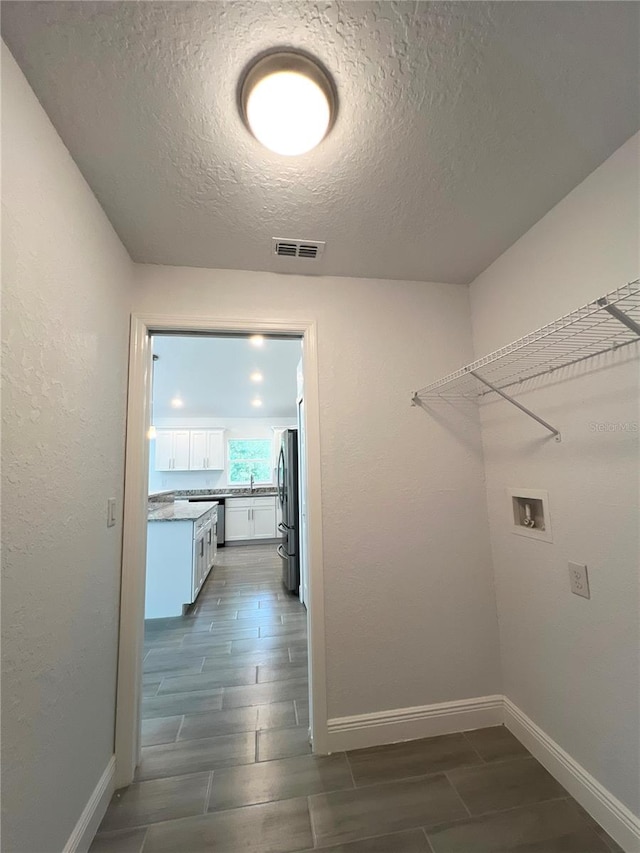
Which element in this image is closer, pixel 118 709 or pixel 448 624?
pixel 118 709

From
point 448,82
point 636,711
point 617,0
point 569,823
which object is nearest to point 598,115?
point 617,0

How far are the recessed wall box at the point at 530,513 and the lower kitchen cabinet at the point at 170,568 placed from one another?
288 cm

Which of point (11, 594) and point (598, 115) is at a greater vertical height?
point (598, 115)

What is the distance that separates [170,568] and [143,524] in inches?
77.4

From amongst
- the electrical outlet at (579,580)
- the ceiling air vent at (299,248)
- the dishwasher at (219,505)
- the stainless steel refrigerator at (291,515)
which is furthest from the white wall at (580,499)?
the dishwasher at (219,505)

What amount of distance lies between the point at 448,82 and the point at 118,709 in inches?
104

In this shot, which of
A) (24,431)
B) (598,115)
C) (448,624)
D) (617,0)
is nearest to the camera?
(617,0)

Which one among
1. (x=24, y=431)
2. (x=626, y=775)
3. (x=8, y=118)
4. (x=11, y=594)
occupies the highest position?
(x=8, y=118)

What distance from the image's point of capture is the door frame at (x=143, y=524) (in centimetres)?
153

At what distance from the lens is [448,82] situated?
0.97 metres

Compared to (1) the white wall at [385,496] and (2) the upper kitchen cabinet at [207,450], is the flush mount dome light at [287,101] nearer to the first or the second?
(1) the white wall at [385,496]

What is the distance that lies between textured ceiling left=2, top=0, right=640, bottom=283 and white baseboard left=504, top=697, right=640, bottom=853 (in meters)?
2.32

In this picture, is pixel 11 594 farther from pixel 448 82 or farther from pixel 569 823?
pixel 569 823

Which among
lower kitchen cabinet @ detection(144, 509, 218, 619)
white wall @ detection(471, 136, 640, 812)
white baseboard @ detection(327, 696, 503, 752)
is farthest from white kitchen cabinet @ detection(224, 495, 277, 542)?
white wall @ detection(471, 136, 640, 812)
